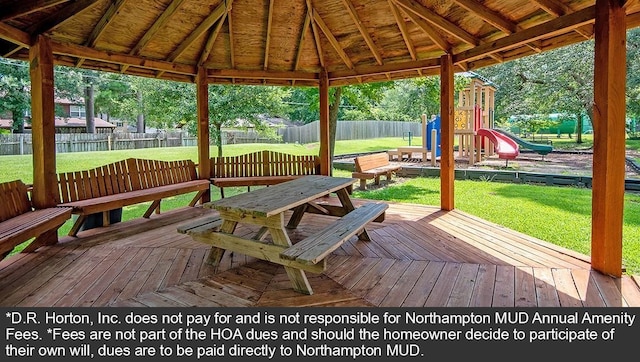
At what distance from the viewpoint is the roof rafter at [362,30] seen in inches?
213

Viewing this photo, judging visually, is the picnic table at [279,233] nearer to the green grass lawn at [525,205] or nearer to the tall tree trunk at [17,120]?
the green grass lawn at [525,205]

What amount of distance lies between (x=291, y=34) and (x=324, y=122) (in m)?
1.70

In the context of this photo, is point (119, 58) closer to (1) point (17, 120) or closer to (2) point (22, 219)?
(2) point (22, 219)

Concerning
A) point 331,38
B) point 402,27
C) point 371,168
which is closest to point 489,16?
point 402,27

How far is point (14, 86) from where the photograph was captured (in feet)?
53.0

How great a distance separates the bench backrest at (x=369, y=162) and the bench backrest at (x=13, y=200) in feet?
21.9

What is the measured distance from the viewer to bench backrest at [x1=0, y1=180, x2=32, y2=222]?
3957mm

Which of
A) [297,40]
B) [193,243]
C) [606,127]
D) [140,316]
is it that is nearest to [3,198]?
[193,243]

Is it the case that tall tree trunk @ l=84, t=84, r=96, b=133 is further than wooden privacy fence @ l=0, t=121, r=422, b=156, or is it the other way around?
tall tree trunk @ l=84, t=84, r=96, b=133

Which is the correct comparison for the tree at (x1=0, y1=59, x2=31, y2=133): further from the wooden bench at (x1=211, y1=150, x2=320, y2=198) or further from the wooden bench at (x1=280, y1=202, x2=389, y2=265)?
the wooden bench at (x1=280, y1=202, x2=389, y2=265)

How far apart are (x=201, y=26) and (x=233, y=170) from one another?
8.46 feet

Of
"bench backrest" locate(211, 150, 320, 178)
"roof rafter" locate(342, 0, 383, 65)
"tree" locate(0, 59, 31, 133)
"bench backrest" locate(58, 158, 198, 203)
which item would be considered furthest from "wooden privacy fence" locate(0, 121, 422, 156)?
"roof rafter" locate(342, 0, 383, 65)

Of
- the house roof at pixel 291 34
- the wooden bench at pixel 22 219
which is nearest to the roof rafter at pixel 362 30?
the house roof at pixel 291 34

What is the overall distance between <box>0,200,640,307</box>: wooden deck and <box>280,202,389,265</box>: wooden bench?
1.23 ft
